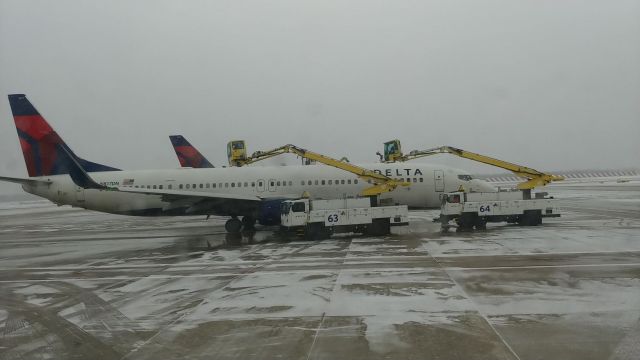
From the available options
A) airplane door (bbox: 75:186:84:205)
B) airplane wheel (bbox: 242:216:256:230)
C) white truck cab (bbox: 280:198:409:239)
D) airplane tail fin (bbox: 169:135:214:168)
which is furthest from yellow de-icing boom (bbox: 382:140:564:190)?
airplane tail fin (bbox: 169:135:214:168)

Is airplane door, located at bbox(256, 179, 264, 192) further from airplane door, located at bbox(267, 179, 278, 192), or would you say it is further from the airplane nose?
the airplane nose

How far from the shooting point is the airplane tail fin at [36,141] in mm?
24562

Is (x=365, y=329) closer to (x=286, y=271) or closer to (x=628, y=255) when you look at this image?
(x=286, y=271)

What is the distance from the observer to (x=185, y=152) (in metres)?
47.4

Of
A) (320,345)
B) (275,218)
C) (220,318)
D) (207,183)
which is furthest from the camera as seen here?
(207,183)

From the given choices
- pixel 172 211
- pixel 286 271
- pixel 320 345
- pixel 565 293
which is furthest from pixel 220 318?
pixel 172 211

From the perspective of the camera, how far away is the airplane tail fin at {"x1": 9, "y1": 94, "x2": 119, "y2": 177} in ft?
80.6

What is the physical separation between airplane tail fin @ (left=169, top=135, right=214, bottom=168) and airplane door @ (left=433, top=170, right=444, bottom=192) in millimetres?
30189

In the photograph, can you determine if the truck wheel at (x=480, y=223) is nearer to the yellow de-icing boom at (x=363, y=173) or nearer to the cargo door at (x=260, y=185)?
the yellow de-icing boom at (x=363, y=173)

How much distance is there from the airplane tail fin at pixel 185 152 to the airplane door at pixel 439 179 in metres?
30.2

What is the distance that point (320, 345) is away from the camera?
6.54 meters

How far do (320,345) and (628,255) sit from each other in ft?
35.2

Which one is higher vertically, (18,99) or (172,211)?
(18,99)

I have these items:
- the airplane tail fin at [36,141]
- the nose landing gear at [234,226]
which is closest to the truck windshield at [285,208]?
the nose landing gear at [234,226]
